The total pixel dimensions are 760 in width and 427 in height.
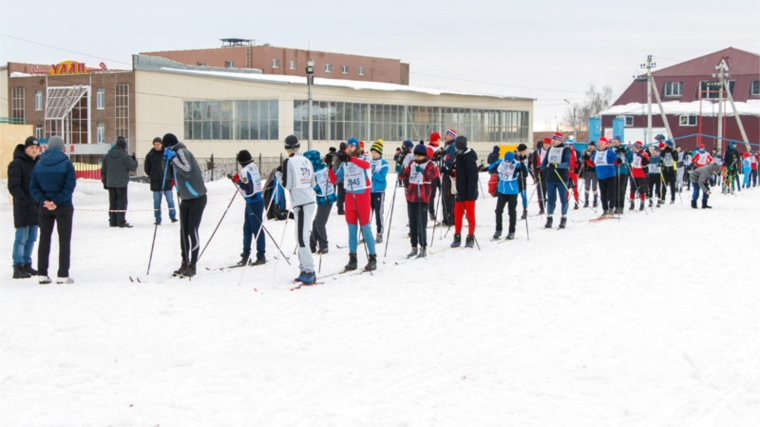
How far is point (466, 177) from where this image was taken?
13289mm

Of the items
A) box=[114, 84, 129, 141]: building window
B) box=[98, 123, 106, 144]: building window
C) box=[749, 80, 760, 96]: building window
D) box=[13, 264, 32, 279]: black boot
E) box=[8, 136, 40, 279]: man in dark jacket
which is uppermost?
box=[749, 80, 760, 96]: building window

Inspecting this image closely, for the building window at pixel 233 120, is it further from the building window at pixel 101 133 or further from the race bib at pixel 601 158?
the race bib at pixel 601 158

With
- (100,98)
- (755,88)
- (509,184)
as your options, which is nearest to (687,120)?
(755,88)

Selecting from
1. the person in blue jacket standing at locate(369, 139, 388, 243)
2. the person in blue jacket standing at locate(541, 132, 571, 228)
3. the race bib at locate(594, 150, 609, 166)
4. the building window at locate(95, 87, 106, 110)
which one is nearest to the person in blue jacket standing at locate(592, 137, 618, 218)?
the race bib at locate(594, 150, 609, 166)

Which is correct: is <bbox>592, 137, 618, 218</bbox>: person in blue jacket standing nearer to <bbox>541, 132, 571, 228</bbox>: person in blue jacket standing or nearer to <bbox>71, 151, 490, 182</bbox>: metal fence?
<bbox>541, 132, 571, 228</bbox>: person in blue jacket standing

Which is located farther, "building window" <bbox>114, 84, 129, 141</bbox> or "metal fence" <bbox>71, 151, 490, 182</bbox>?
"building window" <bbox>114, 84, 129, 141</bbox>

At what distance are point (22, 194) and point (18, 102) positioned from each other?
205 feet

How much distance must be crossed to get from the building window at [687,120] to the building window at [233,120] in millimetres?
40890

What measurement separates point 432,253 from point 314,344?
580 centimetres

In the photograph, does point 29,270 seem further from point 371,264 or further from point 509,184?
point 509,184

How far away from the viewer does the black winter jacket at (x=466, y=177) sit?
1324cm

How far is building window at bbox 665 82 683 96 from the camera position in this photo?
8269 cm

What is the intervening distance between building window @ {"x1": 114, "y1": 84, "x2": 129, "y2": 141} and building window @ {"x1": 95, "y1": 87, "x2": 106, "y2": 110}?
78.5 inches

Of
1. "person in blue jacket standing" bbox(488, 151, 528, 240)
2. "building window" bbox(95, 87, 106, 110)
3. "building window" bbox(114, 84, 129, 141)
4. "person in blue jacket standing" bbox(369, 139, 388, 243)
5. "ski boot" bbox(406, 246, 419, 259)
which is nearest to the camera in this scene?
"ski boot" bbox(406, 246, 419, 259)
